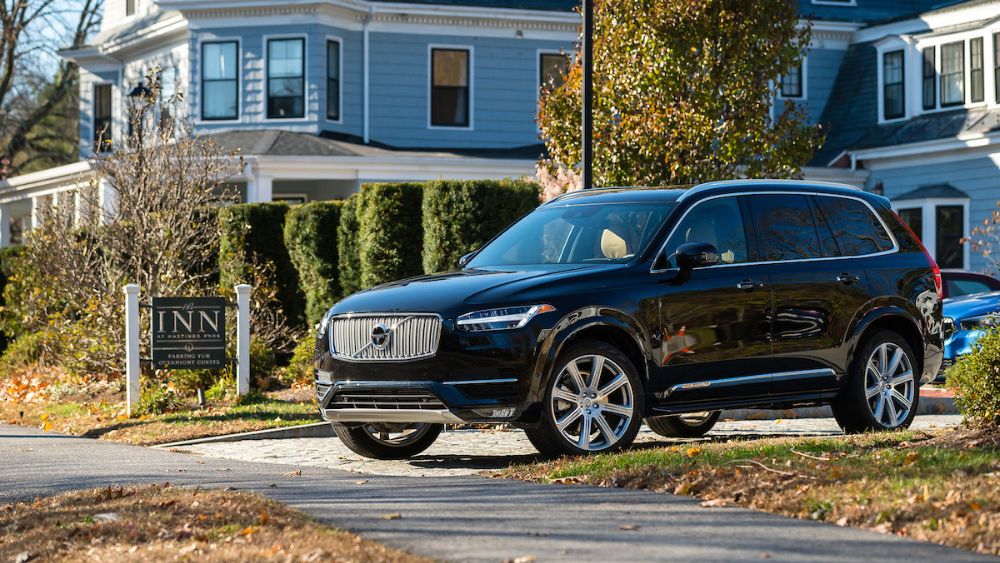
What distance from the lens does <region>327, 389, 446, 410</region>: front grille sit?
10562 mm

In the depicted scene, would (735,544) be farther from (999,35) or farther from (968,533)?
(999,35)

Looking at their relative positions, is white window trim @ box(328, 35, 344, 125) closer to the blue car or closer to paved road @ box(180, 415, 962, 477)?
the blue car

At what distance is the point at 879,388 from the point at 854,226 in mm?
1344

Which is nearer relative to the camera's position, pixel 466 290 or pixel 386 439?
pixel 466 290

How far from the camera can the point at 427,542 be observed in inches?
278

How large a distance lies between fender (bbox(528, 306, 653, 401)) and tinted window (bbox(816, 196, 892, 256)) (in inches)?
94.0

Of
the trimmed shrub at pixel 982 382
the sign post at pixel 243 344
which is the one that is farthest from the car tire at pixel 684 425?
the sign post at pixel 243 344

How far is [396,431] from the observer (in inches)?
474

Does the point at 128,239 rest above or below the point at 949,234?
below

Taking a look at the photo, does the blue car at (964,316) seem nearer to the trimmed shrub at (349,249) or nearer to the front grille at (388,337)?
the trimmed shrub at (349,249)

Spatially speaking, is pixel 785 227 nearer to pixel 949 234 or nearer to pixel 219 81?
pixel 949 234

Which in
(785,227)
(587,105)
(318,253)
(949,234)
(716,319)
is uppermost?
(587,105)

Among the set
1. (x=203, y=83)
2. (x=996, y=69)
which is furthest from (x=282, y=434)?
(x=996, y=69)

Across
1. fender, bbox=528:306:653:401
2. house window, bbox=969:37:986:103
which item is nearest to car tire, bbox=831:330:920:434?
fender, bbox=528:306:653:401
